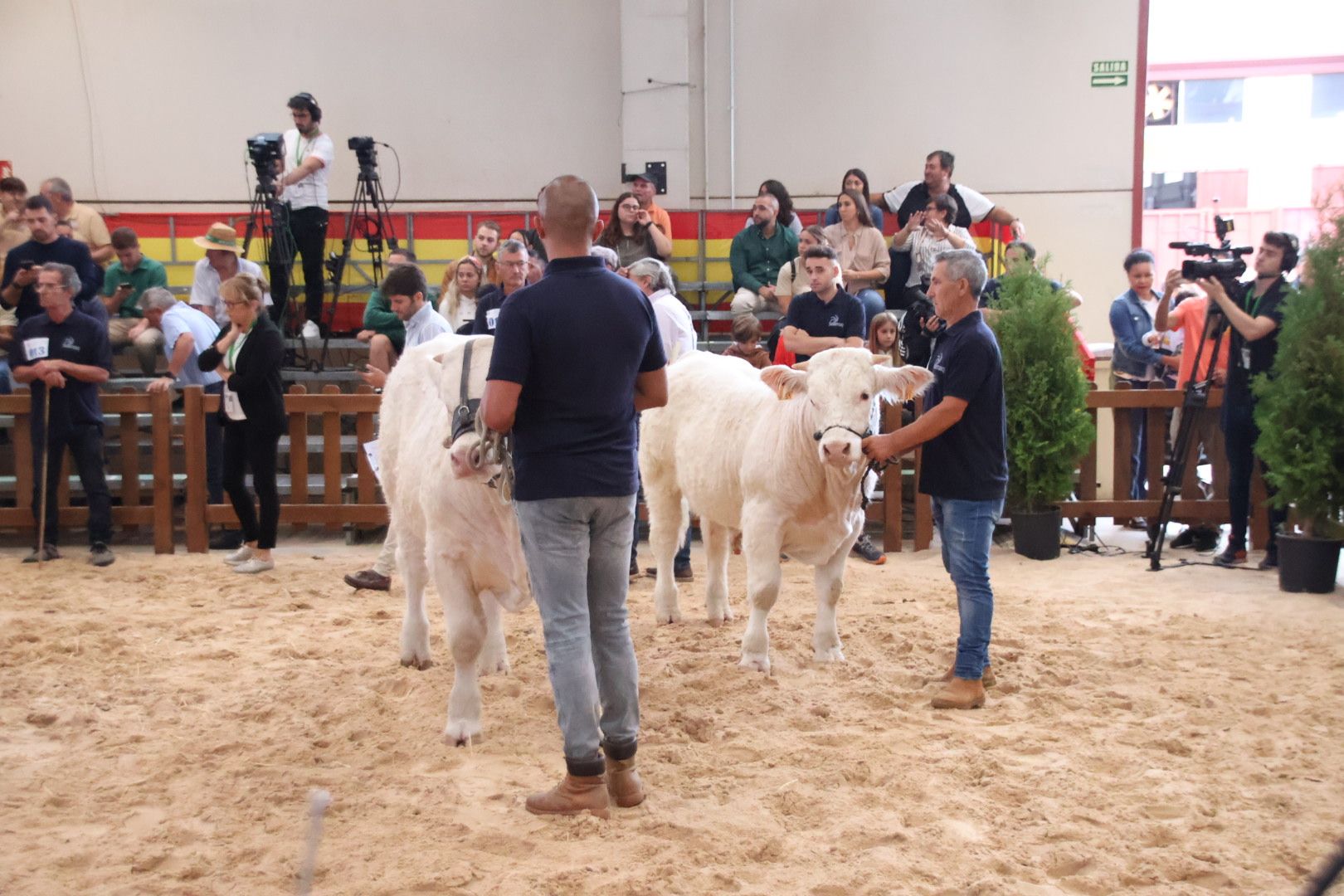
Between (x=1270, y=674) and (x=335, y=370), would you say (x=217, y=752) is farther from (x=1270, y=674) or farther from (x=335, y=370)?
(x=335, y=370)

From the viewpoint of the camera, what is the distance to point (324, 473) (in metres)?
9.36

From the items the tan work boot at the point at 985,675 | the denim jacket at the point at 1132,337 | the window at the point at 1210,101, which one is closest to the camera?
the tan work boot at the point at 985,675

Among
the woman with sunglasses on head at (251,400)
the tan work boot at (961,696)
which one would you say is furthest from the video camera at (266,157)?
the tan work boot at (961,696)

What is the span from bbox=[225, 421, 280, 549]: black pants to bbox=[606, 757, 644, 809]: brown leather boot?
4.75 meters

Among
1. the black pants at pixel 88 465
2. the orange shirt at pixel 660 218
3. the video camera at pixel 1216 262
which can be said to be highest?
the orange shirt at pixel 660 218

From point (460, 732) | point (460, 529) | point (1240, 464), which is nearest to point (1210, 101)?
point (1240, 464)

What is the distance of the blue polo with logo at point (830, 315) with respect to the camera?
8.27m

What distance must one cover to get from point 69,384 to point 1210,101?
90.6 ft

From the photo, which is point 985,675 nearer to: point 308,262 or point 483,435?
point 483,435

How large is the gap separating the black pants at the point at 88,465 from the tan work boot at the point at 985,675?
6413mm

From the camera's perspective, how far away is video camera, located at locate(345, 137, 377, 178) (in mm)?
11719

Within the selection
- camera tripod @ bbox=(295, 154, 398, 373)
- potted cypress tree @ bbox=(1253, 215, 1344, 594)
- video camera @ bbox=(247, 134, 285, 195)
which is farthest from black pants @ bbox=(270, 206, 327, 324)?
potted cypress tree @ bbox=(1253, 215, 1344, 594)

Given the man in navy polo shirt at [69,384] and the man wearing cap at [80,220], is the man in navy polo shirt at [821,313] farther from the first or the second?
the man wearing cap at [80,220]

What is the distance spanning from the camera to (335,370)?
37.4 feet
